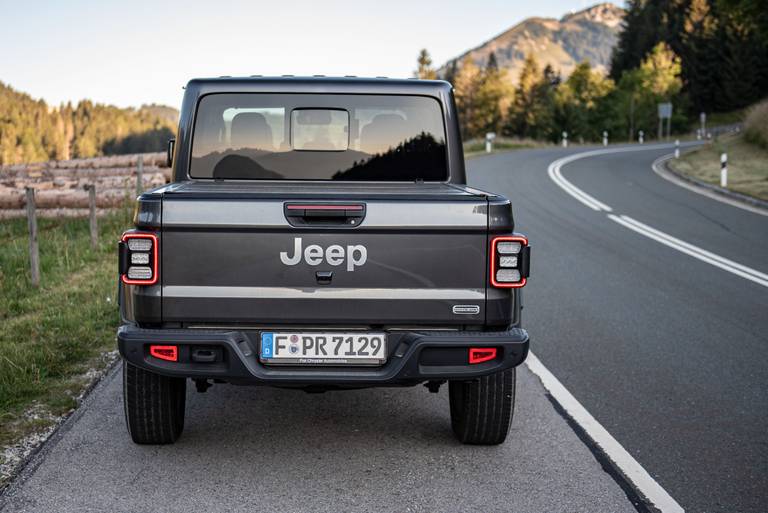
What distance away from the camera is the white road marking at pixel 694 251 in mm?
10010

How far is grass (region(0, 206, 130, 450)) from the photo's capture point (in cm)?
503

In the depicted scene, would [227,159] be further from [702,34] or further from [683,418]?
[702,34]

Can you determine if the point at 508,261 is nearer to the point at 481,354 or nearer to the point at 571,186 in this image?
the point at 481,354

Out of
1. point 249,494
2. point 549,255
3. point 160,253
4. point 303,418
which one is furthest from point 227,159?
point 549,255

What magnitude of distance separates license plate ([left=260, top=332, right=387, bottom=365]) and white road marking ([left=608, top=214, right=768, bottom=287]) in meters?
7.17

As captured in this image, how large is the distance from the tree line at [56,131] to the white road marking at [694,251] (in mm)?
139179

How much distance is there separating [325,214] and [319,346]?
24.8 inches

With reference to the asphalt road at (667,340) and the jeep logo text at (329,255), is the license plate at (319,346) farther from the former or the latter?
the asphalt road at (667,340)

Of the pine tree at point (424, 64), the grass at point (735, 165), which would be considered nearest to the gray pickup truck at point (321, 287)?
the grass at point (735, 165)

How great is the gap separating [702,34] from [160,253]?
95.1 m

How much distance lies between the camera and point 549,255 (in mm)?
11500

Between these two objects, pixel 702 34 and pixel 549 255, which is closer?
pixel 549 255

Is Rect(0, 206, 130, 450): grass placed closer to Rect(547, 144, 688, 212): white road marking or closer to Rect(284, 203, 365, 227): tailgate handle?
Rect(284, 203, 365, 227): tailgate handle

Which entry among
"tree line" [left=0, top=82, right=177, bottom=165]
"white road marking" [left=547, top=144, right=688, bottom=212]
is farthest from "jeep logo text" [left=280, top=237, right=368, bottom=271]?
"tree line" [left=0, top=82, right=177, bottom=165]
